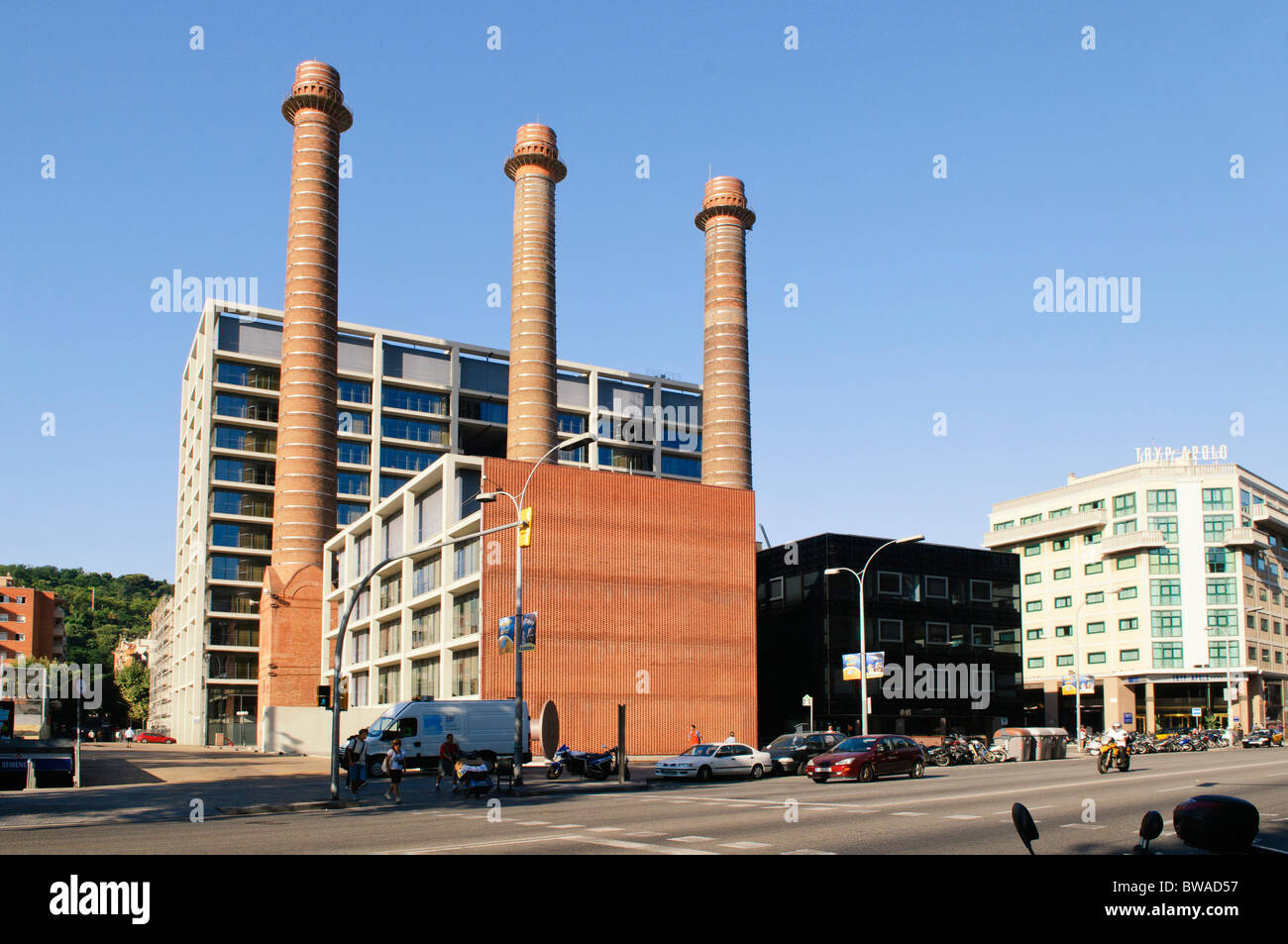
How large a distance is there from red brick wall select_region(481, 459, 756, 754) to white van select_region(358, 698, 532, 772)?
9.98 metres

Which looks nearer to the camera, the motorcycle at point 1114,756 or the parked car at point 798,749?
the motorcycle at point 1114,756

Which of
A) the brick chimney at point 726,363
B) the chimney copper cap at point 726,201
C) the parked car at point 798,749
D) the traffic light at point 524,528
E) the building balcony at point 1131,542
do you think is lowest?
the parked car at point 798,749

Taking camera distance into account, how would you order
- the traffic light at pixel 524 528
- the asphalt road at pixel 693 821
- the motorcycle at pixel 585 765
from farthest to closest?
the motorcycle at pixel 585 765 → the traffic light at pixel 524 528 → the asphalt road at pixel 693 821

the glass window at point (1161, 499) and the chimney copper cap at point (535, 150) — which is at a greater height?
the chimney copper cap at point (535, 150)

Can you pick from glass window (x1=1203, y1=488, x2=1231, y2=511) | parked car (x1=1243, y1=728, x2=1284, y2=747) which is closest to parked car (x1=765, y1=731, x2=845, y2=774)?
parked car (x1=1243, y1=728, x2=1284, y2=747)

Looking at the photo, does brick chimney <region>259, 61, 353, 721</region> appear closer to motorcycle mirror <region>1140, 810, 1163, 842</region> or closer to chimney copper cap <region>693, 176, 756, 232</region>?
chimney copper cap <region>693, 176, 756, 232</region>

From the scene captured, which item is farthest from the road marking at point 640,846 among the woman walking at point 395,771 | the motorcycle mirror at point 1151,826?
the woman walking at point 395,771

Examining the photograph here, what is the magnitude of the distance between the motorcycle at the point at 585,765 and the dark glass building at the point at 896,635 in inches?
1122

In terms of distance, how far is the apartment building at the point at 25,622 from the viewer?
14662 centimetres

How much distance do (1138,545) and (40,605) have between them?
470 feet

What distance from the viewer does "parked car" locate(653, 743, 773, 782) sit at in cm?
3691

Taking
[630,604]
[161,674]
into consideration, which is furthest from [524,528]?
[161,674]

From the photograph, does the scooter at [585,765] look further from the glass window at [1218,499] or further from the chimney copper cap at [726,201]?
the glass window at [1218,499]
